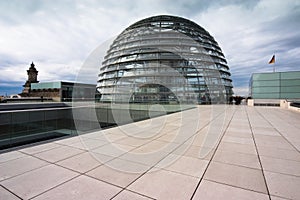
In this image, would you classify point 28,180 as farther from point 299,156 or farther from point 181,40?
point 181,40

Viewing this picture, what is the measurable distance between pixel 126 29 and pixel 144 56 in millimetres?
13584

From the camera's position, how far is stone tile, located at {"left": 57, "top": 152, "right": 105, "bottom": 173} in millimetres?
2992

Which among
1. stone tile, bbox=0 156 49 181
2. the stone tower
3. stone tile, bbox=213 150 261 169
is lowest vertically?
stone tile, bbox=213 150 261 169

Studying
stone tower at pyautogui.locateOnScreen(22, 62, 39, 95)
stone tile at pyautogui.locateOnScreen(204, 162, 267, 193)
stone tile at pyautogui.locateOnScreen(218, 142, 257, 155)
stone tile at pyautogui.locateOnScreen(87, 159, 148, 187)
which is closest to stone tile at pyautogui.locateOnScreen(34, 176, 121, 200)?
stone tile at pyautogui.locateOnScreen(87, 159, 148, 187)

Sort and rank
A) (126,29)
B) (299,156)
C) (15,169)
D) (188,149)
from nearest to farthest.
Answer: (15,169) → (299,156) → (188,149) → (126,29)

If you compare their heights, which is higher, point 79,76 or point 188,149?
point 79,76

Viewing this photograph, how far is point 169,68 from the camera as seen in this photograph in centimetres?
3030

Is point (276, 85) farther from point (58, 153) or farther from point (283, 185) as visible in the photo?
point (58, 153)

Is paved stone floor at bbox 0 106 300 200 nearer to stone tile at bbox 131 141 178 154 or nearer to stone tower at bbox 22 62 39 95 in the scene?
stone tile at bbox 131 141 178 154

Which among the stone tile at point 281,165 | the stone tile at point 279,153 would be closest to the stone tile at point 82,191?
the stone tile at point 281,165

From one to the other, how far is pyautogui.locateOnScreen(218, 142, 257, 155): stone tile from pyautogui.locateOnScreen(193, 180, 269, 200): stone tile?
1.97 meters

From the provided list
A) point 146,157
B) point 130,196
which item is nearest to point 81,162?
point 146,157

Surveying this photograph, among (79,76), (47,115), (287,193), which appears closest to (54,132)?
(47,115)

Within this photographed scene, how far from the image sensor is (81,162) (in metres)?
3.28
